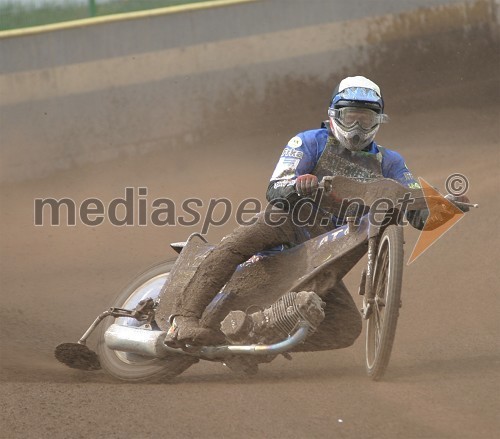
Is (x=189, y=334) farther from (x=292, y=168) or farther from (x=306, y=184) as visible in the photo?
(x=292, y=168)

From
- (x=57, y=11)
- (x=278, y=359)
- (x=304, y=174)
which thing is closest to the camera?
(x=304, y=174)

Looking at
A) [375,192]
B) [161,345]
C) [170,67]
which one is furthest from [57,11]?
[375,192]

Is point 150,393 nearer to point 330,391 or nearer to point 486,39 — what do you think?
point 330,391

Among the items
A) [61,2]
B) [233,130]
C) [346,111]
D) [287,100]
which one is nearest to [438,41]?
[287,100]

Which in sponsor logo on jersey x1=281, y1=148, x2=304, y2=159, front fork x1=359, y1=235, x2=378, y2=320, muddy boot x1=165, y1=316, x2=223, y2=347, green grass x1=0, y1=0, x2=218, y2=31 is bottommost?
muddy boot x1=165, y1=316, x2=223, y2=347

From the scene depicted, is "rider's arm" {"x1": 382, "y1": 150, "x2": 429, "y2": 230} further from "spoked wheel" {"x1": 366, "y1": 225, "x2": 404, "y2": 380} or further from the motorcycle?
"spoked wheel" {"x1": 366, "y1": 225, "x2": 404, "y2": 380}

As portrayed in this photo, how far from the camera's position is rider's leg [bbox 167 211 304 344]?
6305 mm

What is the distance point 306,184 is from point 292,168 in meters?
0.52

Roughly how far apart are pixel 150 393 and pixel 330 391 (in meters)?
1.18

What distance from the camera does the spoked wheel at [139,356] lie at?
6586 millimetres

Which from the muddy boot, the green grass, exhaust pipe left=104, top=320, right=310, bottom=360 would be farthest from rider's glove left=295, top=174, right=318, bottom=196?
the green grass

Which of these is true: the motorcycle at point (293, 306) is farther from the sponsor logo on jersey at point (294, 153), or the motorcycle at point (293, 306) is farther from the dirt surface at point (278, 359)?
the sponsor logo on jersey at point (294, 153)

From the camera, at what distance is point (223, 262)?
250 inches

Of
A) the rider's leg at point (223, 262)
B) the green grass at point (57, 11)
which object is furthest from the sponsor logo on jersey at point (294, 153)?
the green grass at point (57, 11)
